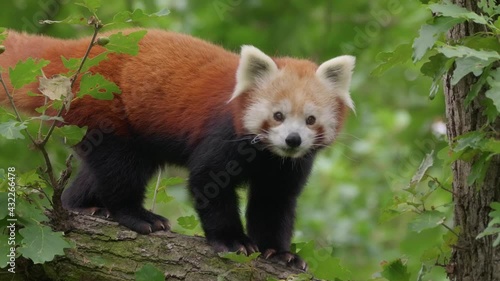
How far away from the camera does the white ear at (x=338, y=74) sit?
4.89 m

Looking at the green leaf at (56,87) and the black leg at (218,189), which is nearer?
the green leaf at (56,87)

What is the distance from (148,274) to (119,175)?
4.23 ft

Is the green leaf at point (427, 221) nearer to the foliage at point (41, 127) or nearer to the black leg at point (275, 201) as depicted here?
the foliage at point (41, 127)

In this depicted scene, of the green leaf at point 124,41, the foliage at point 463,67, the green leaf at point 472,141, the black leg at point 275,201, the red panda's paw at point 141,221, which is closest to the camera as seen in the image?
the foliage at point 463,67

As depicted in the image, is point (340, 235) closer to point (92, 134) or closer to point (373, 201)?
point (373, 201)

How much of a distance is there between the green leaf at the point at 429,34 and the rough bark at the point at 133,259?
1600mm

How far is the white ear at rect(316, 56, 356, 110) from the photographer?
4.89m

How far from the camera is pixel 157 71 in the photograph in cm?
489

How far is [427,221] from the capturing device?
11.3 feet

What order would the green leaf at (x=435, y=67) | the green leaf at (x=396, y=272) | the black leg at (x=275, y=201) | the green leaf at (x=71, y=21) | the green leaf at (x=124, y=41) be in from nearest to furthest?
the green leaf at (x=435, y=67), the green leaf at (x=71, y=21), the green leaf at (x=124, y=41), the green leaf at (x=396, y=272), the black leg at (x=275, y=201)

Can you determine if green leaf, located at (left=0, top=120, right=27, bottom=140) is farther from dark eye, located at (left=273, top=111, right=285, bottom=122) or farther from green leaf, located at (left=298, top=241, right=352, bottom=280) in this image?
green leaf, located at (left=298, top=241, right=352, bottom=280)

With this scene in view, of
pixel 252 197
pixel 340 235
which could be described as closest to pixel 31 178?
pixel 252 197

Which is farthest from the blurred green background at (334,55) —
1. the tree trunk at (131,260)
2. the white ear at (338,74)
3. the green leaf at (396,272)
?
the tree trunk at (131,260)

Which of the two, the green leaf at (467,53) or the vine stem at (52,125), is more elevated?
the green leaf at (467,53)
